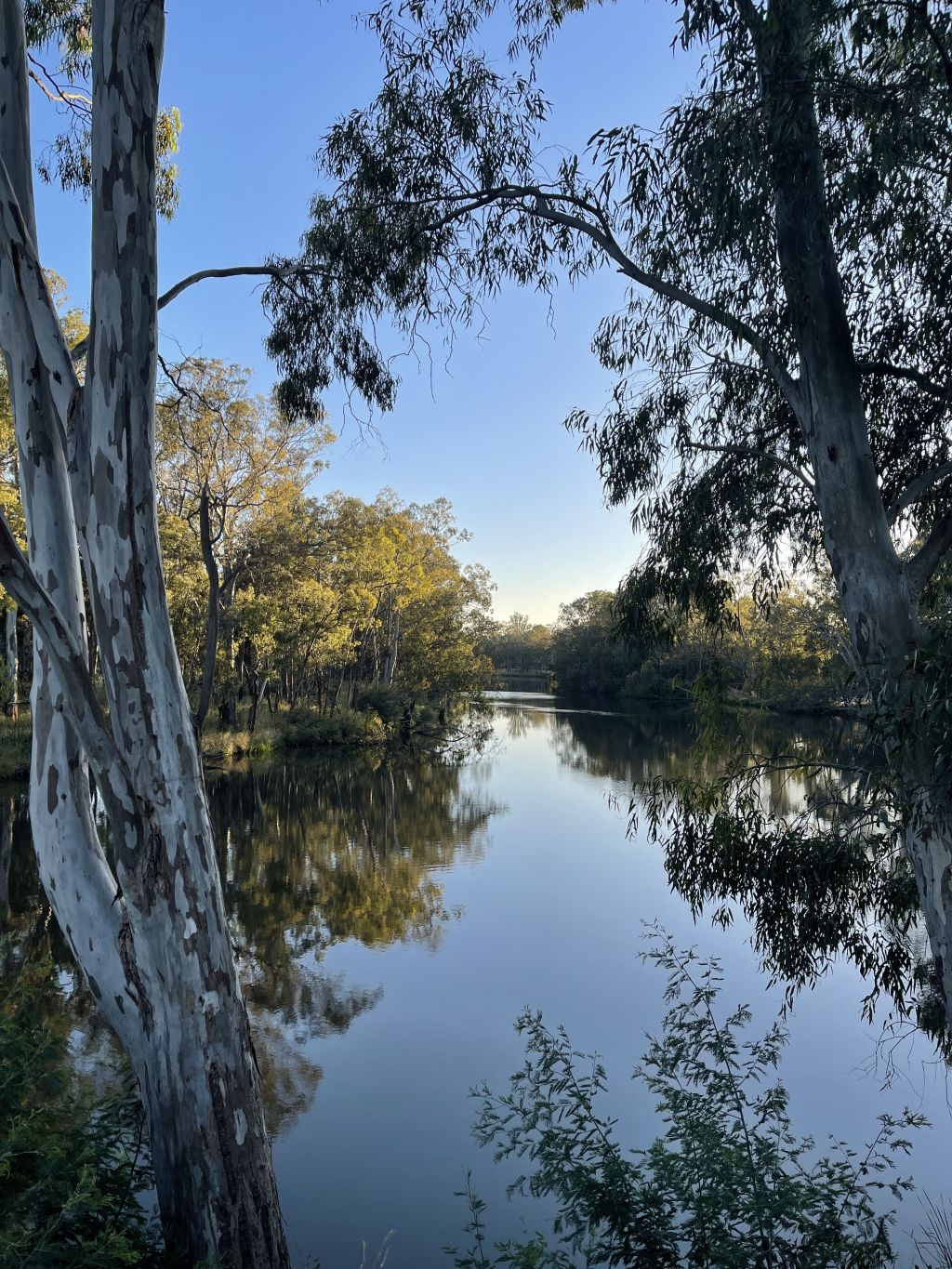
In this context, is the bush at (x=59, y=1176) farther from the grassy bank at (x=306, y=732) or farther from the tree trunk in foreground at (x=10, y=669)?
the grassy bank at (x=306, y=732)

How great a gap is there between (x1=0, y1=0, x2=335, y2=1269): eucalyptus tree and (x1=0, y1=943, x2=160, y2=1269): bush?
0.50 feet

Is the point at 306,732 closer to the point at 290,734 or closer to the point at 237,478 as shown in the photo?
the point at 290,734

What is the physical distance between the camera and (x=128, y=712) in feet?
9.16

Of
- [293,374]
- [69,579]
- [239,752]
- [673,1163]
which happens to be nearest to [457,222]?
[293,374]

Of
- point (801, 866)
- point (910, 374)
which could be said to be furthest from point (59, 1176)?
point (910, 374)

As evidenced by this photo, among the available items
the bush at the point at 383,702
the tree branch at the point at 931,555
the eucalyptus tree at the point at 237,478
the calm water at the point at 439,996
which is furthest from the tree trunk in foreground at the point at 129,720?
the bush at the point at 383,702

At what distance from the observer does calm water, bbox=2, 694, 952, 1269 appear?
4234 mm

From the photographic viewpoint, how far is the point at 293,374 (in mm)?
5215

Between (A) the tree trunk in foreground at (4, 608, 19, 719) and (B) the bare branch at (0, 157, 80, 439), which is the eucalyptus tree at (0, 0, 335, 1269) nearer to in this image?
(B) the bare branch at (0, 157, 80, 439)

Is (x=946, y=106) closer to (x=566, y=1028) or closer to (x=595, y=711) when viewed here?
(x=566, y=1028)

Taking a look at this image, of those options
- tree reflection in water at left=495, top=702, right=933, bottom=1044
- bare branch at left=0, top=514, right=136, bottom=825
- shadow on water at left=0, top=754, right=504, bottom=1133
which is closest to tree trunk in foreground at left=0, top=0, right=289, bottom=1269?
bare branch at left=0, top=514, right=136, bottom=825

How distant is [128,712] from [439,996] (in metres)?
4.57

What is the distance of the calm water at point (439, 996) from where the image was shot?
13.9ft

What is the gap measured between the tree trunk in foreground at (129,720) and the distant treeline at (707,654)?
106 inches
